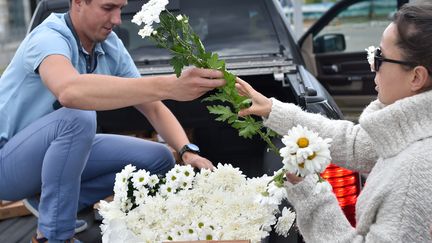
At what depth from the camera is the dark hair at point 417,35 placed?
186cm

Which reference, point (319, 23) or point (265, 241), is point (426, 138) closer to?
point (265, 241)

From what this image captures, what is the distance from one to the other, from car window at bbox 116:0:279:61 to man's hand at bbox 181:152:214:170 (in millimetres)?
1427

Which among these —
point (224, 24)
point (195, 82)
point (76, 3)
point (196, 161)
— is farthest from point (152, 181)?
point (224, 24)

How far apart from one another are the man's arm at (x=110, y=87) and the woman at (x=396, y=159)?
0.56 meters

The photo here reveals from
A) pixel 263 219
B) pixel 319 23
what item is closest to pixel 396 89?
pixel 263 219

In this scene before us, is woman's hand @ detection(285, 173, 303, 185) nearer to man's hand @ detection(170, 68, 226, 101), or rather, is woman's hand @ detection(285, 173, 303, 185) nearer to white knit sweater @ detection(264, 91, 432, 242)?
white knit sweater @ detection(264, 91, 432, 242)

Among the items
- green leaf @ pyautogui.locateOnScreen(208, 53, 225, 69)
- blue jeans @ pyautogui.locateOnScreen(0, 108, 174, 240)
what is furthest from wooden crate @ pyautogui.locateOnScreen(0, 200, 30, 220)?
green leaf @ pyautogui.locateOnScreen(208, 53, 225, 69)

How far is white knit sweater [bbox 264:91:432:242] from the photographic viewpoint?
5.92 feet

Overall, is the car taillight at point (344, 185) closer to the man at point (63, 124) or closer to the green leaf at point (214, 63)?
the man at point (63, 124)

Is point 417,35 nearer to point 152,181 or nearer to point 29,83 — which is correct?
point 152,181

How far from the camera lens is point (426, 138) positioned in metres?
1.86

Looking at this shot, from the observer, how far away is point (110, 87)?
8.43ft

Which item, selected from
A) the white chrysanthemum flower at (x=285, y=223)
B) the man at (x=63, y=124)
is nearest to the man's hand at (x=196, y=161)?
the man at (x=63, y=124)

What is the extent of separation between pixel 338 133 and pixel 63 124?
118 centimetres
